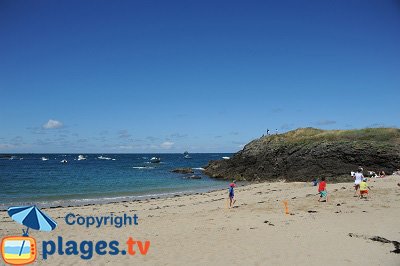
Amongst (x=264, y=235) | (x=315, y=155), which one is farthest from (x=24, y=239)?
(x=315, y=155)

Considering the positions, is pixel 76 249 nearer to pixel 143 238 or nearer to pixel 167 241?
pixel 143 238

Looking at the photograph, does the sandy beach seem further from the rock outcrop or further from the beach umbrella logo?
the rock outcrop

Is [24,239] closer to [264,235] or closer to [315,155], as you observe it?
[264,235]

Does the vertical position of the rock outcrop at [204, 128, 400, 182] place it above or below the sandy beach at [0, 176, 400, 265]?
above

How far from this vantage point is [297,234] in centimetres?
1202

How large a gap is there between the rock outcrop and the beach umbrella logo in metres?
30.1

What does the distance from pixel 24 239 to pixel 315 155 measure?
36290 mm

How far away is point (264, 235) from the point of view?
39.5ft

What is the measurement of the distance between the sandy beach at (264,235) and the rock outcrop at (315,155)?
19269 mm

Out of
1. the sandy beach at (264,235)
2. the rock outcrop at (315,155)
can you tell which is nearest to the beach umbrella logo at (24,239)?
the sandy beach at (264,235)

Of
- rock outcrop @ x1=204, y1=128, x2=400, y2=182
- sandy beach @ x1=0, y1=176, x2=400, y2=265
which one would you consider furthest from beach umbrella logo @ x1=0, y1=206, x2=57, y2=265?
rock outcrop @ x1=204, y1=128, x2=400, y2=182

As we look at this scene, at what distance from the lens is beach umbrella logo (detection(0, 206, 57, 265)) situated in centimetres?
945

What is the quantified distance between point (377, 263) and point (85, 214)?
1634 centimetres

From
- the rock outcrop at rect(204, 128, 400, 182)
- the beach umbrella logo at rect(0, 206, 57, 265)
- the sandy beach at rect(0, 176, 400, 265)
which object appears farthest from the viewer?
the rock outcrop at rect(204, 128, 400, 182)
